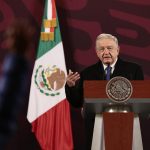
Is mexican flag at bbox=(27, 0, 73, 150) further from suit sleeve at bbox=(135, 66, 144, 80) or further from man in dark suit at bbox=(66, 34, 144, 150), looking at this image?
suit sleeve at bbox=(135, 66, 144, 80)

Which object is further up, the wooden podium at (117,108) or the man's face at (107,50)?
the man's face at (107,50)

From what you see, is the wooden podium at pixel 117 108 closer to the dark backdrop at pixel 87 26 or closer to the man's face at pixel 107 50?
the man's face at pixel 107 50

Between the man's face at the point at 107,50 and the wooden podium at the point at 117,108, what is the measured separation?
768 millimetres

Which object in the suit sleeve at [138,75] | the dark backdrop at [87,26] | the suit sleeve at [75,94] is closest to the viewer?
the suit sleeve at [75,94]

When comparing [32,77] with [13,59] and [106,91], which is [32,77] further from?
[13,59]

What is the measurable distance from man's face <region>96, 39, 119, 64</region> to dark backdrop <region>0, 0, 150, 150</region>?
2131 millimetres

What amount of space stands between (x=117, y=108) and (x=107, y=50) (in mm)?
908

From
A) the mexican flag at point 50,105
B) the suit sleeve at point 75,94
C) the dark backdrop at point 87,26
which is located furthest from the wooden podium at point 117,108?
the dark backdrop at point 87,26


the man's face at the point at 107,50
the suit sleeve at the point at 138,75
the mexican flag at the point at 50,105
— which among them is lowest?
the mexican flag at the point at 50,105

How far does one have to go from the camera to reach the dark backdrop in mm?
5781

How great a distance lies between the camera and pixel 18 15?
19.4 ft

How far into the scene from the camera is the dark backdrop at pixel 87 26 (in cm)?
578

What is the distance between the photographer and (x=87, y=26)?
19.3 feet

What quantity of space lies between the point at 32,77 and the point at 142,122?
173cm
